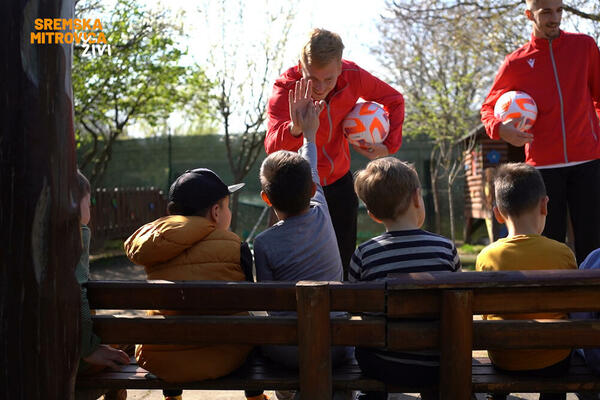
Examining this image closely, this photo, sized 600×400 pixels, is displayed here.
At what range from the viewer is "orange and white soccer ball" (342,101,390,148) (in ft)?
13.6

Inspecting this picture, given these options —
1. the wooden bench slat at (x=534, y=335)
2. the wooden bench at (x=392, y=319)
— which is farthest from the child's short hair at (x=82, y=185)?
the wooden bench slat at (x=534, y=335)

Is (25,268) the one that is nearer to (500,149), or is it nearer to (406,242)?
(406,242)

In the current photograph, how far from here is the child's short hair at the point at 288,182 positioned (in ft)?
9.46

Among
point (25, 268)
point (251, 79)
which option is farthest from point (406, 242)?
point (251, 79)

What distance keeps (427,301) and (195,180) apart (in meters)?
1.30

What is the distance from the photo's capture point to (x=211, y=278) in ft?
8.98

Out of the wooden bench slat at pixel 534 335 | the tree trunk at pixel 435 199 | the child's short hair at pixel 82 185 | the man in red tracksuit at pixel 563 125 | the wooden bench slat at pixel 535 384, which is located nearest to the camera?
the wooden bench slat at pixel 534 335

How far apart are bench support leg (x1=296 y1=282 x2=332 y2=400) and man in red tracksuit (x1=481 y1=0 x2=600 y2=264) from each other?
7.73 feet

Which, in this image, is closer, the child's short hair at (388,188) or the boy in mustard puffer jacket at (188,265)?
the boy in mustard puffer jacket at (188,265)

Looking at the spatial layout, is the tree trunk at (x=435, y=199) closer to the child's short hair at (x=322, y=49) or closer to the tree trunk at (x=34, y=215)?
the child's short hair at (x=322, y=49)

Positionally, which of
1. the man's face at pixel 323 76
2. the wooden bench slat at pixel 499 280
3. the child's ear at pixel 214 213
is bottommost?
the wooden bench slat at pixel 499 280

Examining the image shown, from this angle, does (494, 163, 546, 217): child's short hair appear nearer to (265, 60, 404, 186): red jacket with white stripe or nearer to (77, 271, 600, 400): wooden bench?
(77, 271, 600, 400): wooden bench

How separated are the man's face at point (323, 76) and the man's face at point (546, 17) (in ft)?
4.69

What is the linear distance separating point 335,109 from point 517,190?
4.95ft
